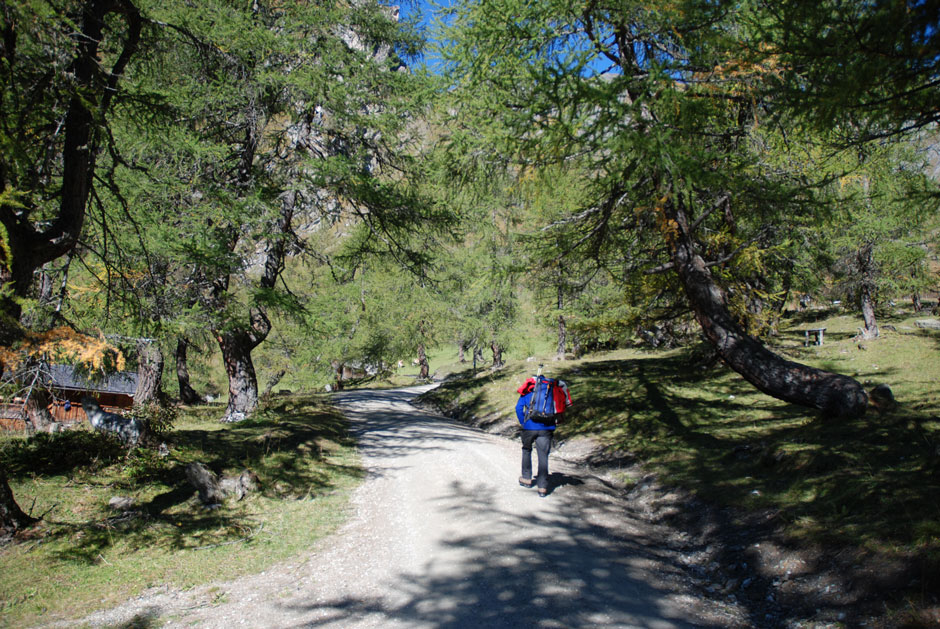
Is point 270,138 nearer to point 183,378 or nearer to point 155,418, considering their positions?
point 155,418

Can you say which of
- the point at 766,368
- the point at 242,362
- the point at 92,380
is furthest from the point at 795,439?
the point at 242,362

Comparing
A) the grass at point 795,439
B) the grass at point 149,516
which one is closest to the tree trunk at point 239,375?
the grass at point 149,516

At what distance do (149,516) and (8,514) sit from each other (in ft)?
4.59

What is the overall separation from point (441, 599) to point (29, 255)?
17.0 feet

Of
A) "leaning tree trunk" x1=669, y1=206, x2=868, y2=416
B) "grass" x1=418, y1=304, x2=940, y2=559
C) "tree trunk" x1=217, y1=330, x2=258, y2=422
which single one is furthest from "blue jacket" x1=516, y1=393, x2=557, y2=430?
"tree trunk" x1=217, y1=330, x2=258, y2=422

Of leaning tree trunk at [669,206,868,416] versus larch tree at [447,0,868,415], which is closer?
larch tree at [447,0,868,415]

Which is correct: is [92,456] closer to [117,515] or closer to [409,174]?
[117,515]

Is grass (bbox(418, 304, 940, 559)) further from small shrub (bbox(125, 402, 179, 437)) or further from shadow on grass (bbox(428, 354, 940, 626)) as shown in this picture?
small shrub (bbox(125, 402, 179, 437))

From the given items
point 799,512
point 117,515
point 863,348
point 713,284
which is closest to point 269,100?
point 117,515

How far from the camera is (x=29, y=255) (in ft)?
16.2

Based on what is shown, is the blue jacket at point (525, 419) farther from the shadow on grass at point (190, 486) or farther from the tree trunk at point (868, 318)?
the tree trunk at point (868, 318)

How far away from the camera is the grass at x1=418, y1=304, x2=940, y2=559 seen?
15.4 ft

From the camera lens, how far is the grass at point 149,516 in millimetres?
4715

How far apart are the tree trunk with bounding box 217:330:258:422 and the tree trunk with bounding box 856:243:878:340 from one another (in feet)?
72.4
